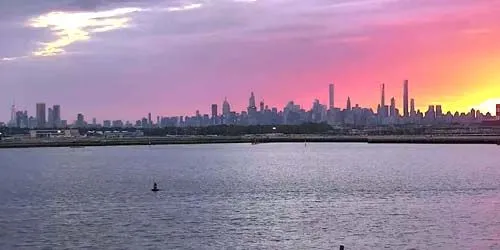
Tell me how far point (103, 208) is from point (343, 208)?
1435cm

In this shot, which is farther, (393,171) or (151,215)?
(393,171)

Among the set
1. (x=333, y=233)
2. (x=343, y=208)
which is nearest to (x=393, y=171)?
(x=343, y=208)

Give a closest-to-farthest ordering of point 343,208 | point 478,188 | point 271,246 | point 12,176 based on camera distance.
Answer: point 271,246 < point 343,208 < point 478,188 < point 12,176

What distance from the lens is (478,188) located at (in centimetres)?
5853

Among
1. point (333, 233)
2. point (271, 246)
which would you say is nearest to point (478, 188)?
point (333, 233)

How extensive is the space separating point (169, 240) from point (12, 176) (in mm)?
54396

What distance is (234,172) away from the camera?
8444 centimetres

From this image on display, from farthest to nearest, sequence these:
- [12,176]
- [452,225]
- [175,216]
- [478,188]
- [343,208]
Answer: [12,176] < [478,188] < [343,208] < [175,216] < [452,225]

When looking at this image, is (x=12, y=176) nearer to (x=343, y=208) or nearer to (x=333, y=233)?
(x=343, y=208)

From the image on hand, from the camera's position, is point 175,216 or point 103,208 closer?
point 175,216

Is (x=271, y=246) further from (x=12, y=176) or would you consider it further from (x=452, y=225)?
(x=12, y=176)

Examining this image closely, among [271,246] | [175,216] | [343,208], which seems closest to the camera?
[271,246]

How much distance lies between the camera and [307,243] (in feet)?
104

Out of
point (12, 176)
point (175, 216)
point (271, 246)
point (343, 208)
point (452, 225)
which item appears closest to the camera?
point (271, 246)
